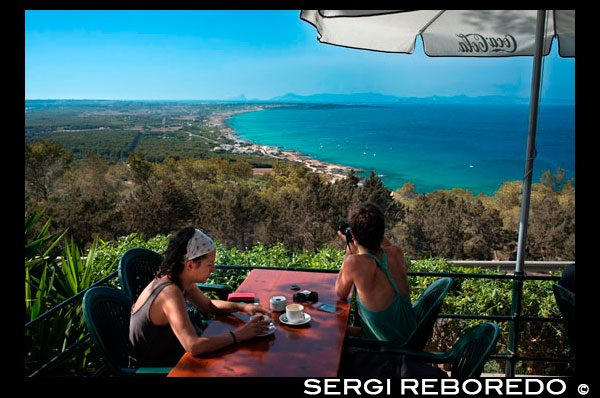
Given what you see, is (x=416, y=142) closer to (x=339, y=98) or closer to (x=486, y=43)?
(x=339, y=98)

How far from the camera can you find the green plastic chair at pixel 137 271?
8.27ft

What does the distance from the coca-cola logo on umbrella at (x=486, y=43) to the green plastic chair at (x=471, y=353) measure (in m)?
2.26

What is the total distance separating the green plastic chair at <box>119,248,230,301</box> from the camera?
252 cm

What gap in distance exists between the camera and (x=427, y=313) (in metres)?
2.27

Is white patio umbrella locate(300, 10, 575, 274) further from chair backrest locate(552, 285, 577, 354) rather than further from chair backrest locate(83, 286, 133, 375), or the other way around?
chair backrest locate(83, 286, 133, 375)

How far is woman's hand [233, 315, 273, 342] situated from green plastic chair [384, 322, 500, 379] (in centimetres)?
65


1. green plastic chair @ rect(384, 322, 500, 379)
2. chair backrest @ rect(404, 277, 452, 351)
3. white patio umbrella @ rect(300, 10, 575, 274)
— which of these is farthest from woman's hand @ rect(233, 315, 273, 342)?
white patio umbrella @ rect(300, 10, 575, 274)

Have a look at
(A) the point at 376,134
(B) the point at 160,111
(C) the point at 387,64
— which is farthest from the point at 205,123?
(C) the point at 387,64

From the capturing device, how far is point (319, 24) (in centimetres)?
260

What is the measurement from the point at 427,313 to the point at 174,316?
130 cm

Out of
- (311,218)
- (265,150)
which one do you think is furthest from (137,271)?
(265,150)

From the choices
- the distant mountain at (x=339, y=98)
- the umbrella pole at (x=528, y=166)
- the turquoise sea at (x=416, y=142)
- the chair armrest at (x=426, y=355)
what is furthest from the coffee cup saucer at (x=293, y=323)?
the distant mountain at (x=339, y=98)

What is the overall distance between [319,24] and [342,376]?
1.99 metres
